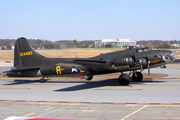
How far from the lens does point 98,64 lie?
79.5 feet

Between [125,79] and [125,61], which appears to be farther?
[125,79]

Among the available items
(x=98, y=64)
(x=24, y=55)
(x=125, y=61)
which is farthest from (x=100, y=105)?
(x=24, y=55)

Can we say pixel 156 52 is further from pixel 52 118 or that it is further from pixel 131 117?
pixel 52 118

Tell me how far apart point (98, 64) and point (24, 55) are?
409 inches

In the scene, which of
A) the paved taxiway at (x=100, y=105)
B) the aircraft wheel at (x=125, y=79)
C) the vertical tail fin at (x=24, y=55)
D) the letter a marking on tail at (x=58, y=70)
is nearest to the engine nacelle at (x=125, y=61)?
the aircraft wheel at (x=125, y=79)

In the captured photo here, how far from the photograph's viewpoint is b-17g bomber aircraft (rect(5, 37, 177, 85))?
927 inches

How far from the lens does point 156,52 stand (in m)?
24.6

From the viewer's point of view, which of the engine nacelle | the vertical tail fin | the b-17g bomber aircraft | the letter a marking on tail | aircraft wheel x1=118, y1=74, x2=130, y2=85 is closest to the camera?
the engine nacelle

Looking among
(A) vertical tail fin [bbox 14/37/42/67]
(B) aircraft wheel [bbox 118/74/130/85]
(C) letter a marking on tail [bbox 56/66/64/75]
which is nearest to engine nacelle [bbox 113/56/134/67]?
(B) aircraft wheel [bbox 118/74/130/85]

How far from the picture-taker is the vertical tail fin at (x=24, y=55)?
27562 millimetres

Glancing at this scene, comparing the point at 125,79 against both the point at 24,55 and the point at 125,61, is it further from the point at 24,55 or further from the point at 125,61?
the point at 24,55

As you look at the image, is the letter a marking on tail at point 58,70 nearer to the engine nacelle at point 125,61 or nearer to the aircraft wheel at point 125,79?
the engine nacelle at point 125,61

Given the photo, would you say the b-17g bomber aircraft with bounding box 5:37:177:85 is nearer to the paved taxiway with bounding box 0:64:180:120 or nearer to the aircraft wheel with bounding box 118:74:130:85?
the aircraft wheel with bounding box 118:74:130:85

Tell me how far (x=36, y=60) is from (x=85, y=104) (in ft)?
44.2
